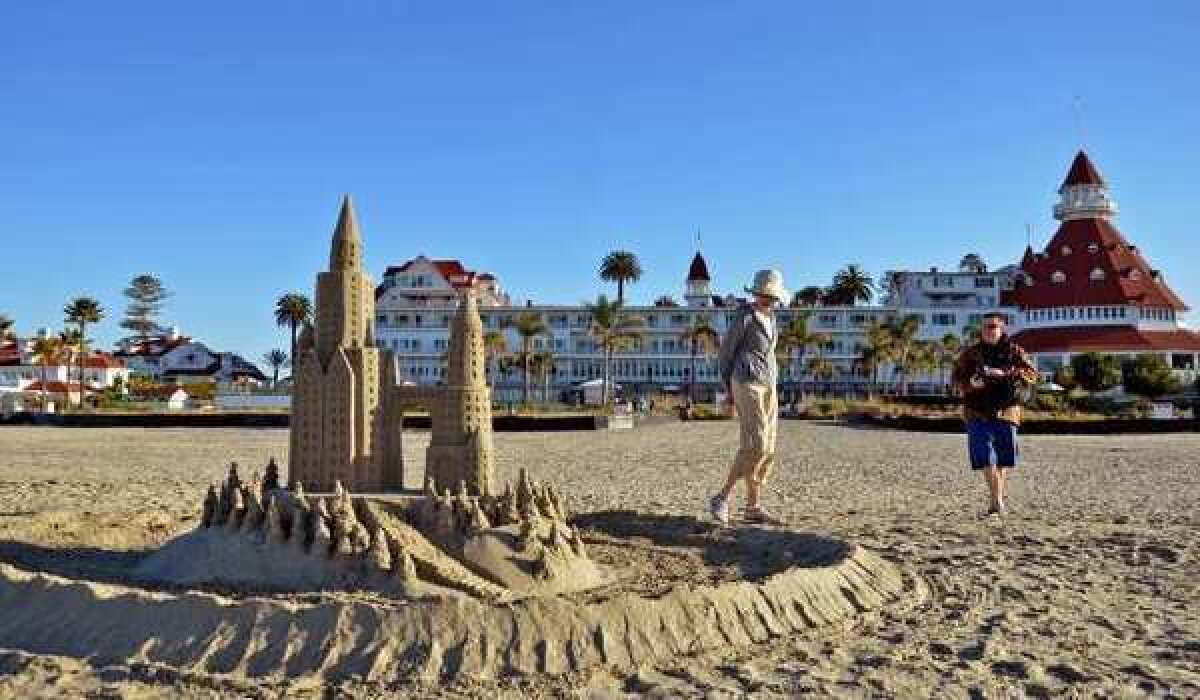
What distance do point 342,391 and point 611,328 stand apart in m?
68.9

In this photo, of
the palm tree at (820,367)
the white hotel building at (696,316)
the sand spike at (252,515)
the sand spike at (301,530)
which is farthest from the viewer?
the palm tree at (820,367)

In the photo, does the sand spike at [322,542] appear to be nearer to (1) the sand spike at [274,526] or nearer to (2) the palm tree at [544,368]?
(1) the sand spike at [274,526]

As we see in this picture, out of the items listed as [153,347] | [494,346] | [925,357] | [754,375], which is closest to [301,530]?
[754,375]

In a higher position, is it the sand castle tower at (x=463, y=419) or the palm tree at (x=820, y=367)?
the palm tree at (x=820, y=367)

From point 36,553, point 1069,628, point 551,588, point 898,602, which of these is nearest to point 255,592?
point 551,588

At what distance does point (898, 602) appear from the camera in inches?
289

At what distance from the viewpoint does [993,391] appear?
11.0 meters

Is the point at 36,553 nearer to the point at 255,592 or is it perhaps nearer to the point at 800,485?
the point at 255,592

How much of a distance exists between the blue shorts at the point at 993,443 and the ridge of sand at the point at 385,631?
4.98 m

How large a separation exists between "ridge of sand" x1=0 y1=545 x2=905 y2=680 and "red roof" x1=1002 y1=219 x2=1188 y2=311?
67.9 metres

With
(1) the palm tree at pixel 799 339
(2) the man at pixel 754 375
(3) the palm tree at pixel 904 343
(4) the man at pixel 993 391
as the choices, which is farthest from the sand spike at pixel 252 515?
(3) the palm tree at pixel 904 343

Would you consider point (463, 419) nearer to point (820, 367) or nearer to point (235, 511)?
point (235, 511)

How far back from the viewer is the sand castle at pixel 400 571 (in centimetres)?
595

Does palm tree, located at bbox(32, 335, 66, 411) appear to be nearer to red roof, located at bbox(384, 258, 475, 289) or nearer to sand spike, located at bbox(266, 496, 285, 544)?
red roof, located at bbox(384, 258, 475, 289)
